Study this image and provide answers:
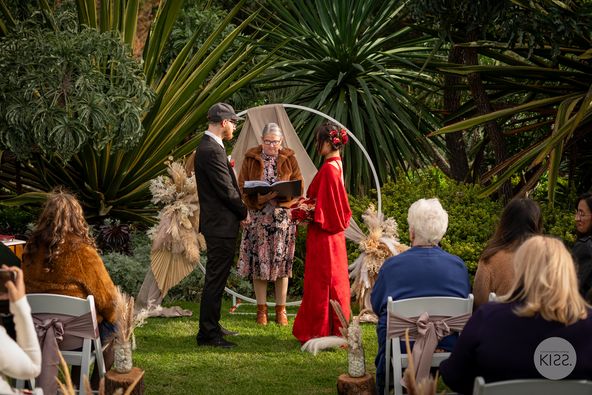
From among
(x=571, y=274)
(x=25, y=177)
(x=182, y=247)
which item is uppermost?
(x=25, y=177)

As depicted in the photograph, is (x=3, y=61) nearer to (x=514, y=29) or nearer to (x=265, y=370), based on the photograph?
(x=265, y=370)

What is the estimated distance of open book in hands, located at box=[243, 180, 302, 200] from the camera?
7332mm

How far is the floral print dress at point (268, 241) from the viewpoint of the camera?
760 cm

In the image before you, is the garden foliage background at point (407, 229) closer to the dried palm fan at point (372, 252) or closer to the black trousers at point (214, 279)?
the dried palm fan at point (372, 252)

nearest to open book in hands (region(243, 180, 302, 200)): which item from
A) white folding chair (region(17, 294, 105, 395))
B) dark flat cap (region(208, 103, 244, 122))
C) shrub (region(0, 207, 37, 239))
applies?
dark flat cap (region(208, 103, 244, 122))

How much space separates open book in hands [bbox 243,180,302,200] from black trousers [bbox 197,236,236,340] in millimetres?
553

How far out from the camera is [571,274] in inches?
146

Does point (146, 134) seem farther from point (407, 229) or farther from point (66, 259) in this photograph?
point (66, 259)

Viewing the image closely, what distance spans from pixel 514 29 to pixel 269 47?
11.4 feet

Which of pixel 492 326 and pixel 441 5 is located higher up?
pixel 441 5

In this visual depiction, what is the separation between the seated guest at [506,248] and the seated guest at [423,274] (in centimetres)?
12

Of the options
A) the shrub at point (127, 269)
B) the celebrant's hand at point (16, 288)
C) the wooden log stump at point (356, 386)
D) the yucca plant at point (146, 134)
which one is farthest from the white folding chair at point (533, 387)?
the yucca plant at point (146, 134)

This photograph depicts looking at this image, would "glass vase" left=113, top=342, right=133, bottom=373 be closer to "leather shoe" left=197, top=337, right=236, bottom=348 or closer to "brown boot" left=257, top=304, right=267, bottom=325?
"leather shoe" left=197, top=337, right=236, bottom=348

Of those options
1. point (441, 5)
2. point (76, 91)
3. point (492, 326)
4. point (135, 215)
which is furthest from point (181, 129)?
point (492, 326)
